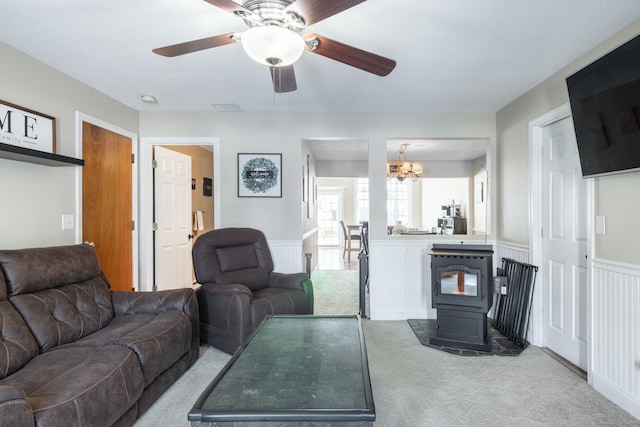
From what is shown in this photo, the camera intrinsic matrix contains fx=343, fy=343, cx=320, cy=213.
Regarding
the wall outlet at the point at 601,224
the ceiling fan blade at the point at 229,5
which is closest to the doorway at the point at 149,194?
the ceiling fan blade at the point at 229,5

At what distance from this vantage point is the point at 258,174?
394 centimetres

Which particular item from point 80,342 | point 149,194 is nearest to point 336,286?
point 149,194

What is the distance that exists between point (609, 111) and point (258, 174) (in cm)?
308

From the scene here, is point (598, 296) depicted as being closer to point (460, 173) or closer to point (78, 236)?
point (78, 236)

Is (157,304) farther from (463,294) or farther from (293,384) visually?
(463,294)

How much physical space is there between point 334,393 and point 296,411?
0.69 ft

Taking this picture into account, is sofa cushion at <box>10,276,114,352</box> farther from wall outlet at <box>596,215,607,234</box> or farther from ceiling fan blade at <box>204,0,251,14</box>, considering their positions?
wall outlet at <box>596,215,607,234</box>

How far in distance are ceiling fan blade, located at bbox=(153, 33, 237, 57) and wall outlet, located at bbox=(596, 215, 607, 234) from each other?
8.31 ft

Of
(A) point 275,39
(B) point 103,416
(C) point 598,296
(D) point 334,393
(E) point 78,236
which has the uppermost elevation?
(A) point 275,39

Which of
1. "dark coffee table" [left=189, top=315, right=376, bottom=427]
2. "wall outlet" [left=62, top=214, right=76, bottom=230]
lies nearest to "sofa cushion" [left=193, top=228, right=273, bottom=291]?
"wall outlet" [left=62, top=214, right=76, bottom=230]

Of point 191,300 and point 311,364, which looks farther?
point 191,300

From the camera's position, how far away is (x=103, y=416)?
1.59 m

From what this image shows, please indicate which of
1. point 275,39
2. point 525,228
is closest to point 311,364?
point 275,39

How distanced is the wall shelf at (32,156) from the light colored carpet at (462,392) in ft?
5.95
